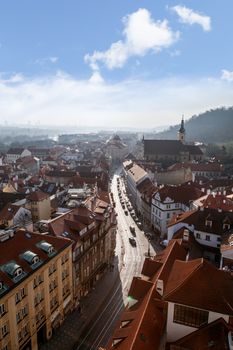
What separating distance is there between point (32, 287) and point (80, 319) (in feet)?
43.6

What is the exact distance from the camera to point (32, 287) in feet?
117

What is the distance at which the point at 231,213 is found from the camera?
56062 mm

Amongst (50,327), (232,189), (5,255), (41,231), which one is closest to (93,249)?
(41,231)

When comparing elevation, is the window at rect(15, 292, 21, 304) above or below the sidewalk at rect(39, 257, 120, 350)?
above

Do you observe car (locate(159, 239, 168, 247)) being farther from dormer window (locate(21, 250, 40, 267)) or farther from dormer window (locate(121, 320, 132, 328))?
dormer window (locate(21, 250, 40, 267))

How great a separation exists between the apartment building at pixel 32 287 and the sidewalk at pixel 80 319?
3.79ft

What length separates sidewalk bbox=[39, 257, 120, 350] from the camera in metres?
39.8

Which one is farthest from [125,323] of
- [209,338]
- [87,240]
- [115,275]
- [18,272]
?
[115,275]

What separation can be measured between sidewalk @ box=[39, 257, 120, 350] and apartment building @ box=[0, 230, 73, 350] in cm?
116

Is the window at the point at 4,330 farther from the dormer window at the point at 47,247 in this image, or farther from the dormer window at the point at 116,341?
the dormer window at the point at 116,341

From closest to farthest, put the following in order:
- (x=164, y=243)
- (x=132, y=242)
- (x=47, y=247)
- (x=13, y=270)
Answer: (x=13, y=270)
(x=47, y=247)
(x=164, y=243)
(x=132, y=242)

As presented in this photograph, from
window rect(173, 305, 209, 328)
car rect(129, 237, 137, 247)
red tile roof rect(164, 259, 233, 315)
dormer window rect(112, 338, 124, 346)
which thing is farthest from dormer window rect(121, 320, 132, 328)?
car rect(129, 237, 137, 247)

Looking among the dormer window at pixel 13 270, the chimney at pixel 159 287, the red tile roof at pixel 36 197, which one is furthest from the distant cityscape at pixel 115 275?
the red tile roof at pixel 36 197

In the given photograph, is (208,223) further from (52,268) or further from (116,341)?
(116,341)
